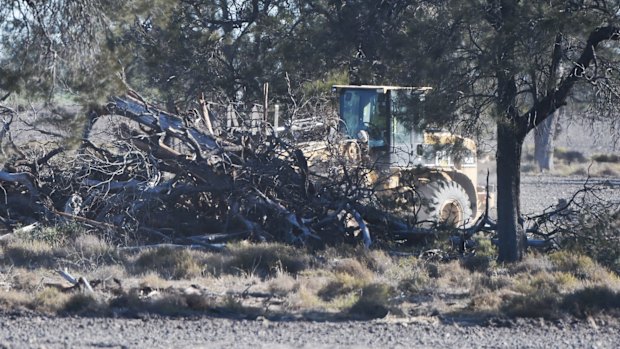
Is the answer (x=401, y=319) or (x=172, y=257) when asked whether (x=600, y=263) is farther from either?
(x=172, y=257)

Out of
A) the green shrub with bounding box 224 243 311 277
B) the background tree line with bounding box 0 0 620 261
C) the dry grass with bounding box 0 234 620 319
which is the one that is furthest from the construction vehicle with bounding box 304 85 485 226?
the green shrub with bounding box 224 243 311 277

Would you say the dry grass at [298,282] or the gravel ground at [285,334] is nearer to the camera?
the gravel ground at [285,334]

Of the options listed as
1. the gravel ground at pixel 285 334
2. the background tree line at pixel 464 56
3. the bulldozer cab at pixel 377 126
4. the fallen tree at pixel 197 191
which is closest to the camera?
the gravel ground at pixel 285 334

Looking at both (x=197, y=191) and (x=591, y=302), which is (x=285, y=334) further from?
(x=197, y=191)

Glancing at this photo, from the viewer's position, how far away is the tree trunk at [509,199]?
14.0 m

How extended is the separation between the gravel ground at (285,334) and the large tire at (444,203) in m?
6.34

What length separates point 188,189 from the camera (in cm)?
1543

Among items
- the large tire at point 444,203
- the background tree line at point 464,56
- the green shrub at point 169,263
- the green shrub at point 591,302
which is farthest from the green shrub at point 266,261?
the green shrub at point 591,302

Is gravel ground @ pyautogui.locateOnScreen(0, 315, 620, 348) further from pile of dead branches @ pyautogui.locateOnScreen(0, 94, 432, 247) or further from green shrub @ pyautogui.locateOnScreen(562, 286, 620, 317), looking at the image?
pile of dead branches @ pyautogui.locateOnScreen(0, 94, 432, 247)

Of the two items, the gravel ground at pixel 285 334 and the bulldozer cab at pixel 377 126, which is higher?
the bulldozer cab at pixel 377 126

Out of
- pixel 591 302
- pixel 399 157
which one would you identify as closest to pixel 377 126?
pixel 399 157

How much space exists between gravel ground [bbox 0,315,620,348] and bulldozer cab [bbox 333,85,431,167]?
20.4 ft

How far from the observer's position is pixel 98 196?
15492mm

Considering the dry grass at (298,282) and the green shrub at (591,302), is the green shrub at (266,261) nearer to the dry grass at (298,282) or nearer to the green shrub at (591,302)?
the dry grass at (298,282)
